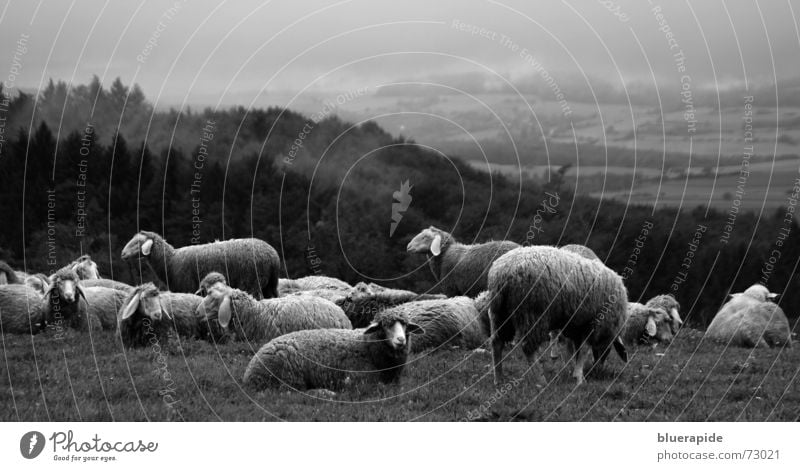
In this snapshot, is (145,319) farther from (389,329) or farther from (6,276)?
(6,276)

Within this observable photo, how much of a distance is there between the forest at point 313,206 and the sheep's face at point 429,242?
13407 mm

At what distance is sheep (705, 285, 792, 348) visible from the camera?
64.1ft

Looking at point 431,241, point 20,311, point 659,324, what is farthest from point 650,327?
point 20,311

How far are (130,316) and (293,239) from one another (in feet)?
80.8

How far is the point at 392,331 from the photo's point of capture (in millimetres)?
14109

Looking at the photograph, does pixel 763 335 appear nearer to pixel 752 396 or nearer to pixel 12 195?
pixel 752 396

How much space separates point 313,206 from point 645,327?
24.5m

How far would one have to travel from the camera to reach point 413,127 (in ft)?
103

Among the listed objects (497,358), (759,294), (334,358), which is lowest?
(759,294)

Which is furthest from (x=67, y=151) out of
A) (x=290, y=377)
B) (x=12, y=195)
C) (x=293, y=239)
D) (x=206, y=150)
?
(x=290, y=377)

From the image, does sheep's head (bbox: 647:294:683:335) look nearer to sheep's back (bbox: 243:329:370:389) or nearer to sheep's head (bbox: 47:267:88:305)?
sheep's back (bbox: 243:329:370:389)

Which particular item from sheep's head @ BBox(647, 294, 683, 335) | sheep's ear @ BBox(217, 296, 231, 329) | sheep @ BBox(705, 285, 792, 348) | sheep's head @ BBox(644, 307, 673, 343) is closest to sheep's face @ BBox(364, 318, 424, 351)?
sheep's ear @ BBox(217, 296, 231, 329)

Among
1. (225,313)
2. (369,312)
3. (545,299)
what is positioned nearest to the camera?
(545,299)

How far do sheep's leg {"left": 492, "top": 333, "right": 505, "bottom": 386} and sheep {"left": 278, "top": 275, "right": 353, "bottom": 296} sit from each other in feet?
34.6
